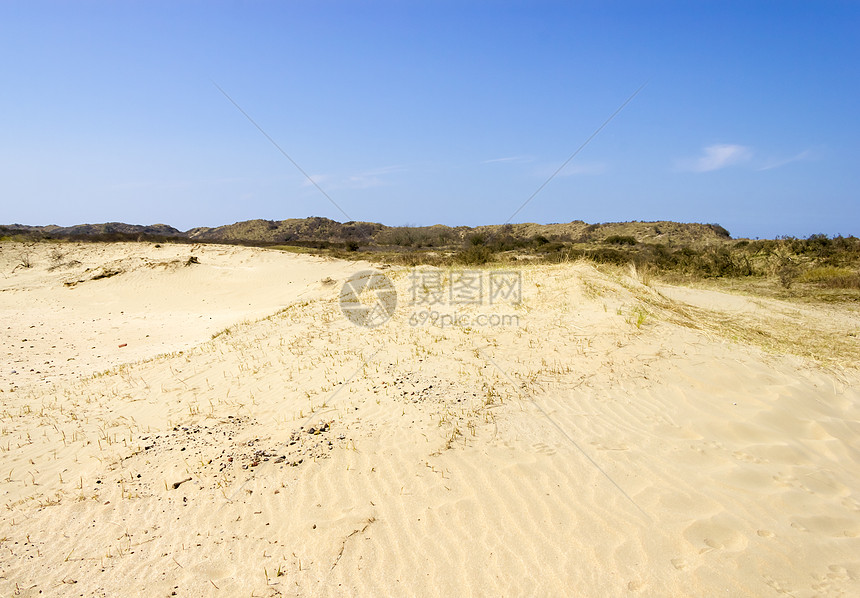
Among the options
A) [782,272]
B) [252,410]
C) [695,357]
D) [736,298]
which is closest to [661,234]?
[782,272]

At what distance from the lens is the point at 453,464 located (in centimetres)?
446

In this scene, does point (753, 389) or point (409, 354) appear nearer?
point (753, 389)

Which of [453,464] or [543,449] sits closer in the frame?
[453,464]

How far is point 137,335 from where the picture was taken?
1385cm

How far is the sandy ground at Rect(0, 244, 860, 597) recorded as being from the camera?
3.30 metres

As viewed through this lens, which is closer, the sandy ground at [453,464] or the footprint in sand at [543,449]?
the sandy ground at [453,464]

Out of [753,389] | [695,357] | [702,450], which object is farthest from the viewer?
[695,357]

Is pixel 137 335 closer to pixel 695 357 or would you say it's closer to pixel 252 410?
pixel 252 410

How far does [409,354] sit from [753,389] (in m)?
4.77

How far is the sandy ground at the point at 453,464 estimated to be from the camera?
Answer: 3.30 meters

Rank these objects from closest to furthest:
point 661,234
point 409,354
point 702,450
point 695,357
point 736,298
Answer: point 702,450
point 695,357
point 409,354
point 736,298
point 661,234

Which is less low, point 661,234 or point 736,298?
point 661,234

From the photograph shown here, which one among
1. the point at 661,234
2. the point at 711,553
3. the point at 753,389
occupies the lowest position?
the point at 711,553

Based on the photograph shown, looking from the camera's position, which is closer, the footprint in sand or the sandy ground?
the sandy ground
